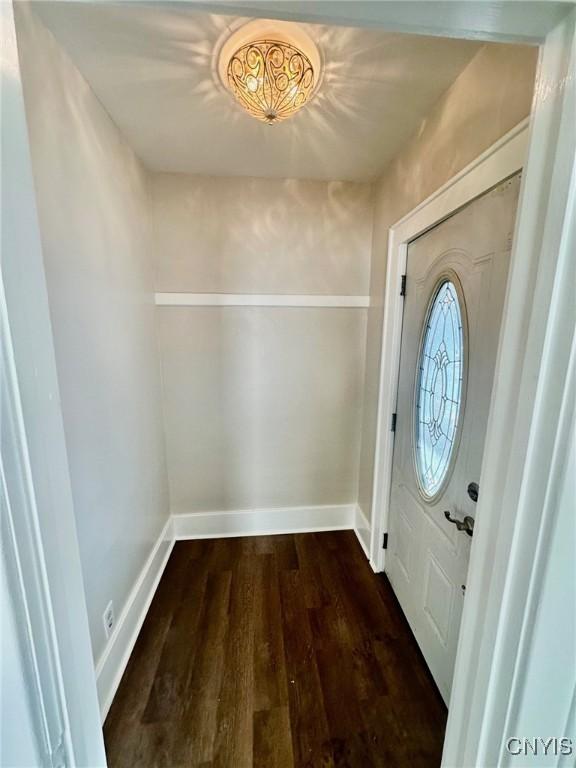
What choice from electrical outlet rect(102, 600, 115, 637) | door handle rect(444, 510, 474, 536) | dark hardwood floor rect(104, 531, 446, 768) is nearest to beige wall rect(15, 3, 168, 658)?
electrical outlet rect(102, 600, 115, 637)

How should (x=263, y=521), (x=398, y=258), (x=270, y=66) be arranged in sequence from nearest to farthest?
(x=270, y=66) < (x=398, y=258) < (x=263, y=521)

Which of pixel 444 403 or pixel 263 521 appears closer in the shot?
pixel 444 403

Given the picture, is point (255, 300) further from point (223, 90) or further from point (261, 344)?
point (223, 90)

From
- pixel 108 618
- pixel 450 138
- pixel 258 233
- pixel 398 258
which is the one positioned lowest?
pixel 108 618

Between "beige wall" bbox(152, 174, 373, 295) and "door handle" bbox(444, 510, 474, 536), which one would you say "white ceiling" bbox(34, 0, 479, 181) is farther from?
"door handle" bbox(444, 510, 474, 536)

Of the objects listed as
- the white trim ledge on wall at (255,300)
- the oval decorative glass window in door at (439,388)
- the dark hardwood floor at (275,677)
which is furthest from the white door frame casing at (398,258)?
the dark hardwood floor at (275,677)

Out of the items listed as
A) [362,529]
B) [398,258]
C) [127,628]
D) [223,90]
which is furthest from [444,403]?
[127,628]

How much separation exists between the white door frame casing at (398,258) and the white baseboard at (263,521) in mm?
418

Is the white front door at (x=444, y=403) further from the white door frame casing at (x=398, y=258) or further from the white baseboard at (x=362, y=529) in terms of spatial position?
the white baseboard at (x=362, y=529)

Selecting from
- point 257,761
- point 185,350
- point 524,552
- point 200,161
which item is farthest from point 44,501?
point 200,161

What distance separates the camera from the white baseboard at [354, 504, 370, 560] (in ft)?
7.23

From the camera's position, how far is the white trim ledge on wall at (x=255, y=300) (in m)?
2.09

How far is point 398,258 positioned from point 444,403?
0.85 metres

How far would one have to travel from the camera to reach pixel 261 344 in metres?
2.19
